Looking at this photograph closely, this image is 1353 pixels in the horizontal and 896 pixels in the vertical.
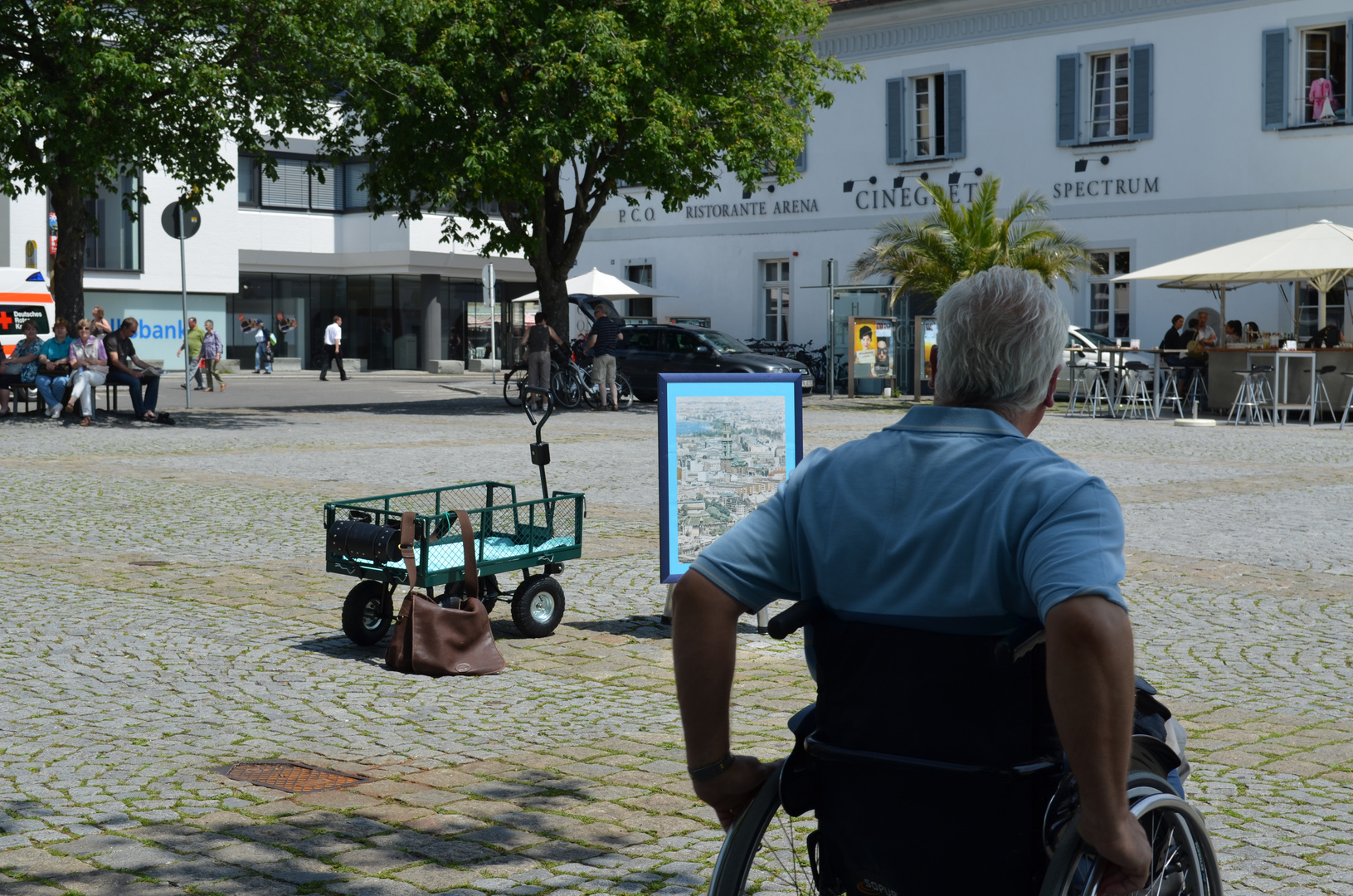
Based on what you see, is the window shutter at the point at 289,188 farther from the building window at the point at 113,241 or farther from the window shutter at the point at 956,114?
the window shutter at the point at 956,114

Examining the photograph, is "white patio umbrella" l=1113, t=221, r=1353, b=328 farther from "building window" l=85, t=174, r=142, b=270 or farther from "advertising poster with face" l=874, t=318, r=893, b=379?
"building window" l=85, t=174, r=142, b=270

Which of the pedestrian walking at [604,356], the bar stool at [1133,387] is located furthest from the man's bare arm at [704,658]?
the pedestrian walking at [604,356]

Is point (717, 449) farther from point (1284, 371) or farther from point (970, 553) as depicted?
point (1284, 371)

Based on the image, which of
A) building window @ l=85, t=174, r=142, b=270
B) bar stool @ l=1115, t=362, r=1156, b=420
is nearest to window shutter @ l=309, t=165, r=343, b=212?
building window @ l=85, t=174, r=142, b=270

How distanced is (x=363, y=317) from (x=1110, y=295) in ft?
84.5

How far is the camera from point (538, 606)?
282 inches

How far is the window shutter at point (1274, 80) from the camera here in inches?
1067

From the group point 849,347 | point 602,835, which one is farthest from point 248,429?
point 602,835

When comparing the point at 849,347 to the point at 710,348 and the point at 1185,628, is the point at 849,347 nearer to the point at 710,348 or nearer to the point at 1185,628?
the point at 710,348

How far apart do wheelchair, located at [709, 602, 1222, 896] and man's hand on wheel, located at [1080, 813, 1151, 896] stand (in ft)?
0.09

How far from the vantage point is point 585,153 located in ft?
83.2

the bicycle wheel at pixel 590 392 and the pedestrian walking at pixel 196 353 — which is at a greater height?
the pedestrian walking at pixel 196 353

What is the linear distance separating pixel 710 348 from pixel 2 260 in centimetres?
1972

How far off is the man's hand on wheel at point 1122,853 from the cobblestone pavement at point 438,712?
5.78ft
